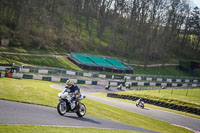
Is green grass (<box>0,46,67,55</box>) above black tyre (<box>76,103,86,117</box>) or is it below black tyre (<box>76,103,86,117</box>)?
above

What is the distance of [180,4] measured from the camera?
9888 centimetres

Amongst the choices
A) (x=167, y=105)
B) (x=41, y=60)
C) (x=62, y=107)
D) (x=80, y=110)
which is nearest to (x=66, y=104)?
(x=62, y=107)

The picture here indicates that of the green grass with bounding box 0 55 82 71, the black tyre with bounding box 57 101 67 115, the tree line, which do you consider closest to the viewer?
the black tyre with bounding box 57 101 67 115

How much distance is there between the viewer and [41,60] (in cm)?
5184

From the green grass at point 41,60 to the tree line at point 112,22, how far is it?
25.1 ft

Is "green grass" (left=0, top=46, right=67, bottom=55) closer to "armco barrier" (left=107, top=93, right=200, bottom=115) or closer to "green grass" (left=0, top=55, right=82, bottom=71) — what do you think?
"green grass" (left=0, top=55, right=82, bottom=71)

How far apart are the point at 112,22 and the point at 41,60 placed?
37.3 m

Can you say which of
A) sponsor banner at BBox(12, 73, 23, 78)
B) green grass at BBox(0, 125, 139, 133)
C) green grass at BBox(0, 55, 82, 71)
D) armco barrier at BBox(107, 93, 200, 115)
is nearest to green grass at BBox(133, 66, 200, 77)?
green grass at BBox(0, 55, 82, 71)

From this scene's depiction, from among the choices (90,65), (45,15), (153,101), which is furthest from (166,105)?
(45,15)

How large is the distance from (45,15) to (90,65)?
19.8m

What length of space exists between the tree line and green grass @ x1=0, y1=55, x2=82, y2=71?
25.1 feet

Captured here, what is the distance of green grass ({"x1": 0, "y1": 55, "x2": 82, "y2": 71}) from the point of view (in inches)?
1821

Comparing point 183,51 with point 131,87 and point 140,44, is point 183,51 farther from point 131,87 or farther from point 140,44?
point 131,87

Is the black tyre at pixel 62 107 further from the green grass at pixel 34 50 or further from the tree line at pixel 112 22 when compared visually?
the tree line at pixel 112 22
